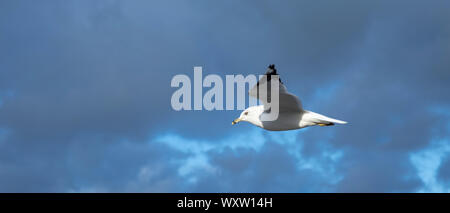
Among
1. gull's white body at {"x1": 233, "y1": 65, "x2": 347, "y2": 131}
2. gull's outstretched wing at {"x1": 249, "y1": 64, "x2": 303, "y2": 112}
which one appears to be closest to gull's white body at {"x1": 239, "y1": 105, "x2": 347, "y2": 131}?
gull's white body at {"x1": 233, "y1": 65, "x2": 347, "y2": 131}

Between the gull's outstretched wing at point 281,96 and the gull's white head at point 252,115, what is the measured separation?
1.60m

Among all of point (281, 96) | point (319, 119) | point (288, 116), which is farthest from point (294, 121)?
point (281, 96)

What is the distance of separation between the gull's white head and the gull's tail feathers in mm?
2721

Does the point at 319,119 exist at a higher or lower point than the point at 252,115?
lower

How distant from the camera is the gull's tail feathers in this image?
24344mm

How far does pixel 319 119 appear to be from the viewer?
960 inches

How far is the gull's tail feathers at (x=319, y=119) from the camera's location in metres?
24.3

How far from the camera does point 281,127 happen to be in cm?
2564

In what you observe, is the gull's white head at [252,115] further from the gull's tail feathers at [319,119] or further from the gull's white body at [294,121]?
the gull's tail feathers at [319,119]

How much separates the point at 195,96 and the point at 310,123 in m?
5.76

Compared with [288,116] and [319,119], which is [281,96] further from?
[319,119]

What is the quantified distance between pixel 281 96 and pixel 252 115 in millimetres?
4130
